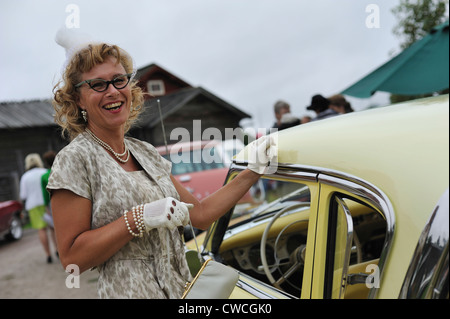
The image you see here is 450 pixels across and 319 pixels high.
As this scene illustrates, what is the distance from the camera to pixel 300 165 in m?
1.58

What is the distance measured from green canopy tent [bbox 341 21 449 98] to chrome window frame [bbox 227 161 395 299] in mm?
3593

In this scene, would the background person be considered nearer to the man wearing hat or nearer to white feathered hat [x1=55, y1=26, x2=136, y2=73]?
the man wearing hat

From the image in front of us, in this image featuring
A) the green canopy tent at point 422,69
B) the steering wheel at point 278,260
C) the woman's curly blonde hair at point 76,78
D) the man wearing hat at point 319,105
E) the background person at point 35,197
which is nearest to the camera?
the woman's curly blonde hair at point 76,78

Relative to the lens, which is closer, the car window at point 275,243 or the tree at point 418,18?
the car window at point 275,243

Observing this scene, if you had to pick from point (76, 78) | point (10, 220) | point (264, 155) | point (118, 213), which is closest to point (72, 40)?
point (76, 78)

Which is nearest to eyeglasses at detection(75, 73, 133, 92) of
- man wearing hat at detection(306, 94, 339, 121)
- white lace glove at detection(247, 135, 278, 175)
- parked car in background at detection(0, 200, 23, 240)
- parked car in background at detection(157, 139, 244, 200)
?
white lace glove at detection(247, 135, 278, 175)

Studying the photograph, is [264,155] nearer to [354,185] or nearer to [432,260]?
[354,185]

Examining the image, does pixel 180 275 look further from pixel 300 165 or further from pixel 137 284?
pixel 300 165

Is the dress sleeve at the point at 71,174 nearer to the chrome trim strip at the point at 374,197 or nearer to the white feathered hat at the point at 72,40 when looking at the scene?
the white feathered hat at the point at 72,40

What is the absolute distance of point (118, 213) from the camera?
4.98ft

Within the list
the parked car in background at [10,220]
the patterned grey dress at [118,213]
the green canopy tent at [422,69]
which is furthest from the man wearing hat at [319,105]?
the parked car in background at [10,220]

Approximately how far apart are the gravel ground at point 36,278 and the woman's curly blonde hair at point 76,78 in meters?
3.84

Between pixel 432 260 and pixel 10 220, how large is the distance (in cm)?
1055

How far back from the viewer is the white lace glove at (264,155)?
1784 mm
